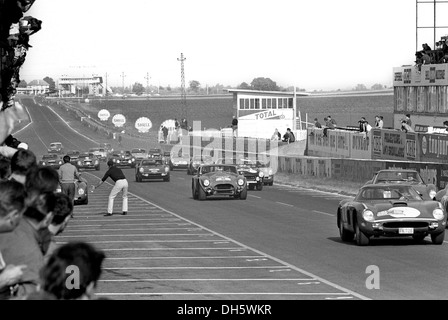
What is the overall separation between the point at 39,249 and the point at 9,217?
23.4 inches

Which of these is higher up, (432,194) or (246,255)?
(432,194)

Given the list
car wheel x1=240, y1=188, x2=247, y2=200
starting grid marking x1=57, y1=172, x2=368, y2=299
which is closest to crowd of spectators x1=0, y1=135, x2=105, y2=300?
starting grid marking x1=57, y1=172, x2=368, y2=299

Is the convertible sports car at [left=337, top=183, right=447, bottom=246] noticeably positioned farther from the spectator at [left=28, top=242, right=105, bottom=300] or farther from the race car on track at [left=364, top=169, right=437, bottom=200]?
the spectator at [left=28, top=242, right=105, bottom=300]

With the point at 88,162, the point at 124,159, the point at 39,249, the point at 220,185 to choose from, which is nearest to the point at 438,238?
the point at 39,249

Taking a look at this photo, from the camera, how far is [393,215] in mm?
22328

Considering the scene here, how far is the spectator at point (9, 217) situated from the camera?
7.57 metres

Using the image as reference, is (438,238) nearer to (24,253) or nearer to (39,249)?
(39,249)

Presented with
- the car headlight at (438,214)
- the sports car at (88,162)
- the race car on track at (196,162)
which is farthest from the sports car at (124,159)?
the car headlight at (438,214)

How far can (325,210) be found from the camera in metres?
35.3

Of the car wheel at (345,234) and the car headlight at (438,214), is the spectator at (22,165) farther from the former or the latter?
the car wheel at (345,234)

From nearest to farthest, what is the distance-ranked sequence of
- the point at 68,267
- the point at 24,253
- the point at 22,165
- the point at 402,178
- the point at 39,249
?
the point at 68,267 → the point at 24,253 → the point at 39,249 → the point at 22,165 → the point at 402,178

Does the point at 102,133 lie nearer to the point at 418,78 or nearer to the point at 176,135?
the point at 176,135
